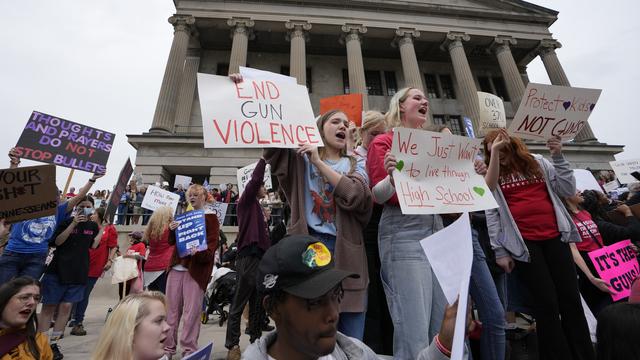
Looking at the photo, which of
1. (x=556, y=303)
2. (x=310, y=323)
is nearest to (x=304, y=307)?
(x=310, y=323)

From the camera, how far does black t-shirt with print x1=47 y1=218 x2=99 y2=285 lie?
4.91m

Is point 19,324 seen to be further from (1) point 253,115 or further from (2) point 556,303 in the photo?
(2) point 556,303

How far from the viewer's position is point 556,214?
3016 mm

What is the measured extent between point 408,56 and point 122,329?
Answer: 78.0 ft

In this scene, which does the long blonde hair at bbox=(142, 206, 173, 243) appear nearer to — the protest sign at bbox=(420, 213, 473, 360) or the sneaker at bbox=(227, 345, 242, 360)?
the sneaker at bbox=(227, 345, 242, 360)

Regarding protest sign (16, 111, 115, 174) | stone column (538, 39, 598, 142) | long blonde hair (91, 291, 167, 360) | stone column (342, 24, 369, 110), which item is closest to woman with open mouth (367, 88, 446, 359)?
long blonde hair (91, 291, 167, 360)

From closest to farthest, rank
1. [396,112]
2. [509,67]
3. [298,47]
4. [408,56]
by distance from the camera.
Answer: [396,112] → [298,47] → [408,56] → [509,67]

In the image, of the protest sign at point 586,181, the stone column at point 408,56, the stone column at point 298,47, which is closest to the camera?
the protest sign at point 586,181

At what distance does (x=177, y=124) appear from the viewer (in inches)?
780

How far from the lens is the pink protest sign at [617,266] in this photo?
353 cm

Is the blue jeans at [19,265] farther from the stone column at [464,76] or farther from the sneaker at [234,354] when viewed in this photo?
the stone column at [464,76]

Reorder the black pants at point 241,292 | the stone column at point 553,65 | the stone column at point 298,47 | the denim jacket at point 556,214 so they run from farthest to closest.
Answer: the stone column at point 553,65 → the stone column at point 298,47 → the black pants at point 241,292 → the denim jacket at point 556,214

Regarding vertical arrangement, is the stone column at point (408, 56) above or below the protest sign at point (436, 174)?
above

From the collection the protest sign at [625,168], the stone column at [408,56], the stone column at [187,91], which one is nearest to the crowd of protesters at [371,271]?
the protest sign at [625,168]
